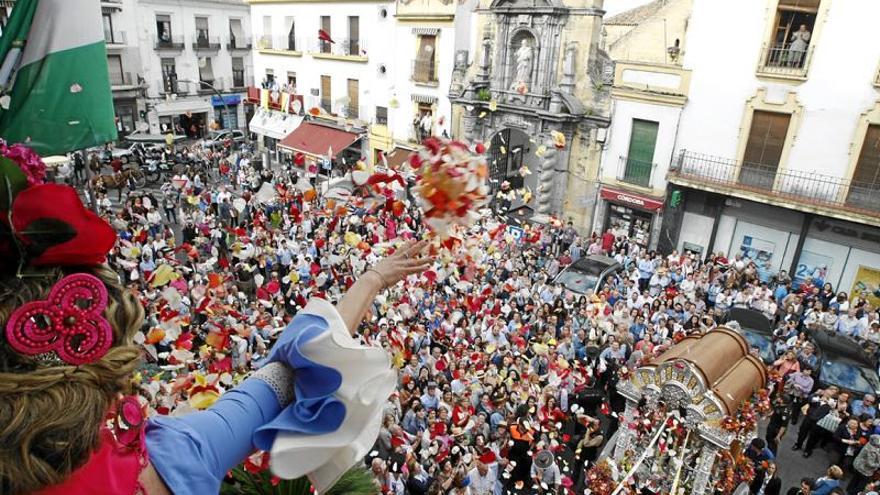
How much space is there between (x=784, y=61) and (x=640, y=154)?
4.91 m

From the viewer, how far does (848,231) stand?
16609 millimetres

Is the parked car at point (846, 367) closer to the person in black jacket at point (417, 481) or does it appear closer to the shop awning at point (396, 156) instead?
the person in black jacket at point (417, 481)

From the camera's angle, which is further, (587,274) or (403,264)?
(587,274)

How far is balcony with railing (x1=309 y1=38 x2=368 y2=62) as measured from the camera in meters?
27.3

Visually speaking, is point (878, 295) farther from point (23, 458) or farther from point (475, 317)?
point (23, 458)

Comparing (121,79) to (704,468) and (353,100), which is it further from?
(704,468)

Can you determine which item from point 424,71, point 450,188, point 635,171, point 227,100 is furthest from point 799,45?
point 227,100

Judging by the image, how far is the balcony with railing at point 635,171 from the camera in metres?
19.7

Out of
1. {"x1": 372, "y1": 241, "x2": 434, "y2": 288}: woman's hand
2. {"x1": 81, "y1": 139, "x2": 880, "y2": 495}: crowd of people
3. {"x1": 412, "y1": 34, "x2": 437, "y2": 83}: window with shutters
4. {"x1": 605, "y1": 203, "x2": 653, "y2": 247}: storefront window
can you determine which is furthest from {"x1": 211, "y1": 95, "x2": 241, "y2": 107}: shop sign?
{"x1": 372, "y1": 241, "x2": 434, "y2": 288}: woman's hand

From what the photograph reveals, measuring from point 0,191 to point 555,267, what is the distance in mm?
16342

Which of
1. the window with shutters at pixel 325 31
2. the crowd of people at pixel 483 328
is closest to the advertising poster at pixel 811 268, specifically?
the crowd of people at pixel 483 328

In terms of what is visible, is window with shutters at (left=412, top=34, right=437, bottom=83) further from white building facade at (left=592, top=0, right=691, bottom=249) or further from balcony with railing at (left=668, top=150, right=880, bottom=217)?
balcony with railing at (left=668, top=150, right=880, bottom=217)

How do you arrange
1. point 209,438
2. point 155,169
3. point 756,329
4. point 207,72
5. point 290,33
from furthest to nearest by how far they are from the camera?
point 207,72, point 290,33, point 155,169, point 756,329, point 209,438

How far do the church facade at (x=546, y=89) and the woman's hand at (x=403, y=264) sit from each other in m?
17.0
